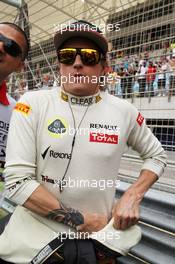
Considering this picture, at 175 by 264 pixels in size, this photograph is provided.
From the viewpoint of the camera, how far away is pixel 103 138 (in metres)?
1.44

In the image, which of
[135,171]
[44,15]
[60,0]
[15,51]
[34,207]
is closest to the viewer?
[34,207]

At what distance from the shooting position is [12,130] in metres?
1.41

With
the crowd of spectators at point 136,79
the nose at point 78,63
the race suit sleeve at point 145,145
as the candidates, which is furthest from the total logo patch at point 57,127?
the crowd of spectators at point 136,79

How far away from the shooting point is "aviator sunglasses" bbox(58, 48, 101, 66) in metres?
1.49

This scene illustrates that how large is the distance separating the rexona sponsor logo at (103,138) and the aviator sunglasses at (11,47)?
695 mm

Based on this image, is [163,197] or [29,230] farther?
[163,197]

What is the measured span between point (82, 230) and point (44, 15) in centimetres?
1820

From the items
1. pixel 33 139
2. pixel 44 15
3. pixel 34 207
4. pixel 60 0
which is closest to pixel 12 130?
pixel 33 139

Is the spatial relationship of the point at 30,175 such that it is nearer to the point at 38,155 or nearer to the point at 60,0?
the point at 38,155

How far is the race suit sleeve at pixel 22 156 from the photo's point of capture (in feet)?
4.31

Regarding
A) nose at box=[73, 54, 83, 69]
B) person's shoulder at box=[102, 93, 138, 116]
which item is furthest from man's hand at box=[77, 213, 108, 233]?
nose at box=[73, 54, 83, 69]

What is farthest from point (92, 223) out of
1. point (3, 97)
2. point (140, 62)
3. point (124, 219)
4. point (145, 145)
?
point (140, 62)

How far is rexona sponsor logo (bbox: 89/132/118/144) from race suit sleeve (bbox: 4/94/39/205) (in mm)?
242

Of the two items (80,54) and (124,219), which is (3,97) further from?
(124,219)
